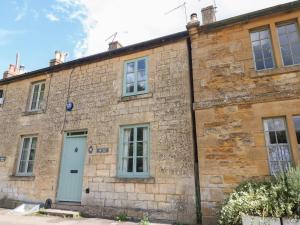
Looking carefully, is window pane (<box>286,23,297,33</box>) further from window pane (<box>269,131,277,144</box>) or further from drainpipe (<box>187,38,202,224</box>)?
window pane (<box>269,131,277,144</box>)

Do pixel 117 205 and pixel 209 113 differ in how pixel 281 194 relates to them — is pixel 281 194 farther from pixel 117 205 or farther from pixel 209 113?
pixel 117 205

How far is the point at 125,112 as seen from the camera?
7.89 m

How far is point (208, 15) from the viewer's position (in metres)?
8.00

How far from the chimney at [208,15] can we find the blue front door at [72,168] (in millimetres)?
6020

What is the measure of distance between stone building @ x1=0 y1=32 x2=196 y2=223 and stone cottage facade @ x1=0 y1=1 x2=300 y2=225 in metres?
0.03

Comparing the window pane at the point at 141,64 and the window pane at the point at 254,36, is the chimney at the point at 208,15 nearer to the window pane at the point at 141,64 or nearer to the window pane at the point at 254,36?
the window pane at the point at 254,36

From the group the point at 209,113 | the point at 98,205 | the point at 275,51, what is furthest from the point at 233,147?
the point at 98,205

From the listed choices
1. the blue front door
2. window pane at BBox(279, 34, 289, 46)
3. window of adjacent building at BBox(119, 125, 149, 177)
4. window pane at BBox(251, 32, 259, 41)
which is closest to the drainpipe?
window of adjacent building at BBox(119, 125, 149, 177)

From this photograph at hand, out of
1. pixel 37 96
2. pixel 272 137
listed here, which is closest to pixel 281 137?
pixel 272 137

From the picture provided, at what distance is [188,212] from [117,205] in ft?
7.53

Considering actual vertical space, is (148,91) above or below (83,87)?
below

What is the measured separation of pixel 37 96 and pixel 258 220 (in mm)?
9789

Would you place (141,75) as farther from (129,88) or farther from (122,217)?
(122,217)

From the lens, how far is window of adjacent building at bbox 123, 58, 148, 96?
26.4 ft
